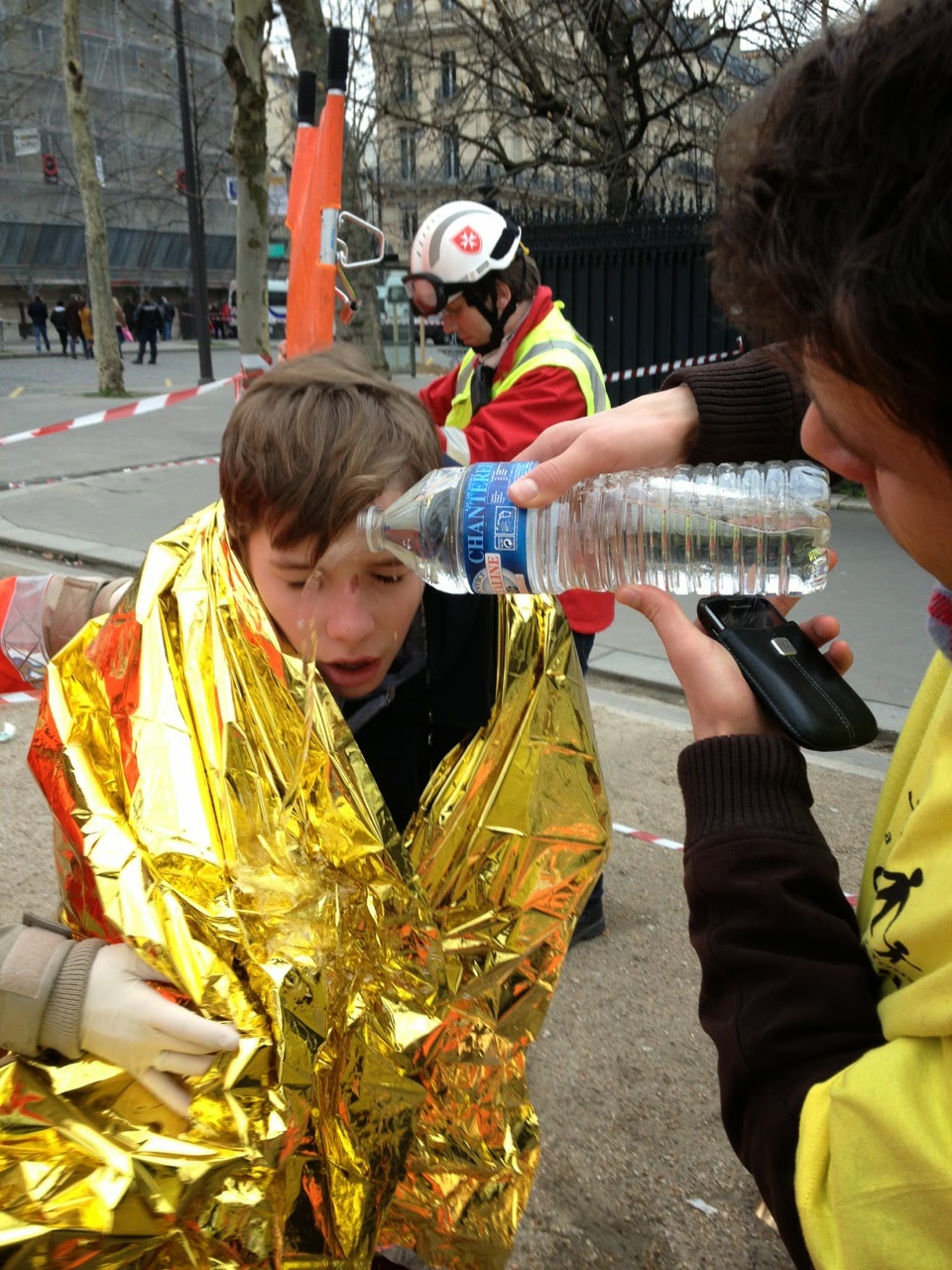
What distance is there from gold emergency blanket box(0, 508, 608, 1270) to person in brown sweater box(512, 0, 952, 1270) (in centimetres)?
56

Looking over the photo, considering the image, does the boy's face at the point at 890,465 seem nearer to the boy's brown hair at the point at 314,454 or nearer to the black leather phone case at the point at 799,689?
the black leather phone case at the point at 799,689

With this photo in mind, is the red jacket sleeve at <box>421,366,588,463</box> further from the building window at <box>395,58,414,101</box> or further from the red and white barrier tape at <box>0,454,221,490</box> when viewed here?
the building window at <box>395,58,414,101</box>

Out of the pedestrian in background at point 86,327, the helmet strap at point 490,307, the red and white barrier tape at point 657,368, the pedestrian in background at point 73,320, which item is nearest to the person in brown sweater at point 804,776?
the helmet strap at point 490,307

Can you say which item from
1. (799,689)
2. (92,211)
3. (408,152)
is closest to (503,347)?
(799,689)

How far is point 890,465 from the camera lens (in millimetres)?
872

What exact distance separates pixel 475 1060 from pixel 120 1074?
574mm

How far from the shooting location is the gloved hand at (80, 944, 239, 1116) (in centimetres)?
130

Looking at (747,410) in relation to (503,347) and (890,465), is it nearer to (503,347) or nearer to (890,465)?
(890,465)

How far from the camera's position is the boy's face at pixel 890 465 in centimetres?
84

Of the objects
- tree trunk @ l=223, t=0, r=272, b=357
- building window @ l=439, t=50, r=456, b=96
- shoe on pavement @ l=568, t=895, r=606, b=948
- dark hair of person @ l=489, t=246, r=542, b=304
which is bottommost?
shoe on pavement @ l=568, t=895, r=606, b=948

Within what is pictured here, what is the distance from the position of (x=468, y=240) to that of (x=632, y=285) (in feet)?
22.0

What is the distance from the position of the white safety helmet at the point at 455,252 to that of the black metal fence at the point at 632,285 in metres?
6.19

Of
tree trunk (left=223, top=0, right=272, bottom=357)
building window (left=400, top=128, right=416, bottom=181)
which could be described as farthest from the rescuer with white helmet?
building window (left=400, top=128, right=416, bottom=181)

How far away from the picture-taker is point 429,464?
1.93 metres
